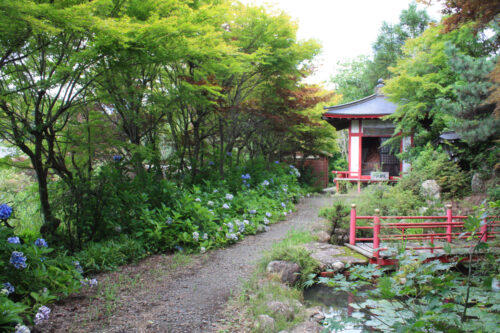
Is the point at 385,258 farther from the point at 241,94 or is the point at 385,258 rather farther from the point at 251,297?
the point at 241,94

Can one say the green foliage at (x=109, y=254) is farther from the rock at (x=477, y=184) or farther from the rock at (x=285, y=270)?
the rock at (x=477, y=184)

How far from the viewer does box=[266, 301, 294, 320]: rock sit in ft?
11.4

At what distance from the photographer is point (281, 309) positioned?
11.6ft

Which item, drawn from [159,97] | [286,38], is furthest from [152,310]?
[286,38]

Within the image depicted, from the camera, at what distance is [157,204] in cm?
551

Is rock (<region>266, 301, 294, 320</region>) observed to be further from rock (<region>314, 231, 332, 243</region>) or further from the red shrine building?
the red shrine building

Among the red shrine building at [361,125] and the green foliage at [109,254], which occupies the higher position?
the red shrine building at [361,125]

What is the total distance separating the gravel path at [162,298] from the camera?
9.72 ft

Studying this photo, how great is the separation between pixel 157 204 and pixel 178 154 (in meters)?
1.77

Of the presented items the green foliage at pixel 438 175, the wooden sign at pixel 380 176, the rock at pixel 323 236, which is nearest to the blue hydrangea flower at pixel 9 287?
the rock at pixel 323 236

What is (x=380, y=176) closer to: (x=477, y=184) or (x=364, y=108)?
(x=364, y=108)

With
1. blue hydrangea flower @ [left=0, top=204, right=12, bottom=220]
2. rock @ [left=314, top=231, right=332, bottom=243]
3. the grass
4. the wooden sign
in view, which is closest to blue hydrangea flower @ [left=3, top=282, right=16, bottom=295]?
blue hydrangea flower @ [left=0, top=204, right=12, bottom=220]

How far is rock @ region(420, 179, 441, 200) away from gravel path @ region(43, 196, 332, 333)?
16.4ft

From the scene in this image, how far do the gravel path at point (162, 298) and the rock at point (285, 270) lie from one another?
1.05 ft
